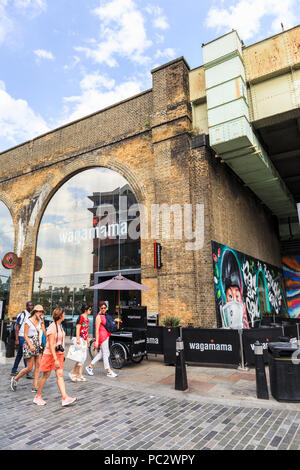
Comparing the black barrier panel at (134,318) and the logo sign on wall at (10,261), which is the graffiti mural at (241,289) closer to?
the black barrier panel at (134,318)

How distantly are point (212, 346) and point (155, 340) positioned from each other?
1.85m

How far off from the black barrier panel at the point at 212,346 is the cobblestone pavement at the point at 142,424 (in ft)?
7.98

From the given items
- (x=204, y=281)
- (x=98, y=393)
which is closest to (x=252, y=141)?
(x=204, y=281)

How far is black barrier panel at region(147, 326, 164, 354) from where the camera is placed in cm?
896

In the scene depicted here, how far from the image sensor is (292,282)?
24000 millimetres

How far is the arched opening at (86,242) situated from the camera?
530 inches

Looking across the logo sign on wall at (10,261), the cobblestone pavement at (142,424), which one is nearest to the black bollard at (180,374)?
the cobblestone pavement at (142,424)

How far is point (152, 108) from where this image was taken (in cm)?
1341

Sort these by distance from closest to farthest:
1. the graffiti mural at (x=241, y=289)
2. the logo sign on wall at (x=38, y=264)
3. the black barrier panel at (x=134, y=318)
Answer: the black barrier panel at (x=134, y=318), the graffiti mural at (x=241, y=289), the logo sign on wall at (x=38, y=264)

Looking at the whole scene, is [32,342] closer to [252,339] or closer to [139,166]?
[252,339]

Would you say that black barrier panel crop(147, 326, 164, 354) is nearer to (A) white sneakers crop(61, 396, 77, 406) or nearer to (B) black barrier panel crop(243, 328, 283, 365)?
(B) black barrier panel crop(243, 328, 283, 365)

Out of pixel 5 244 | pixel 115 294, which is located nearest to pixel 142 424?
pixel 115 294

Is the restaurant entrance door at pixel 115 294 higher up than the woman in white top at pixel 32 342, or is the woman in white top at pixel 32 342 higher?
the restaurant entrance door at pixel 115 294
